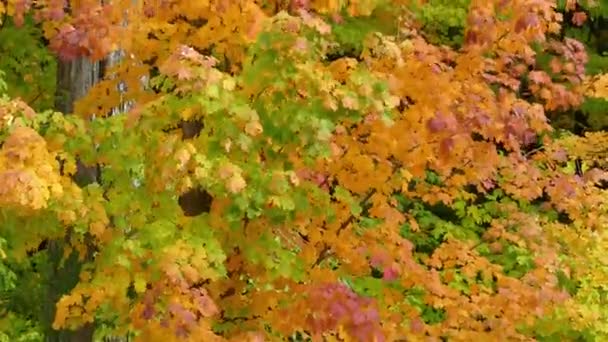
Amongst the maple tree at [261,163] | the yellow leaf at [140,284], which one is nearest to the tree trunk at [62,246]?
the maple tree at [261,163]

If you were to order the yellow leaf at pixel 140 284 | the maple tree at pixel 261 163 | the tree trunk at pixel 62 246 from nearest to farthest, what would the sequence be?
the maple tree at pixel 261 163
the yellow leaf at pixel 140 284
the tree trunk at pixel 62 246

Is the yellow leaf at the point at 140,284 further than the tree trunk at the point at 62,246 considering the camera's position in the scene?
No

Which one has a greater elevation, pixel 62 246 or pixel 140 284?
pixel 140 284

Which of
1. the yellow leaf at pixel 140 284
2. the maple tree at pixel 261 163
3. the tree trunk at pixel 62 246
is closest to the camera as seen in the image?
the maple tree at pixel 261 163

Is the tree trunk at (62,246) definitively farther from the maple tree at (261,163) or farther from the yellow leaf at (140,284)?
the yellow leaf at (140,284)

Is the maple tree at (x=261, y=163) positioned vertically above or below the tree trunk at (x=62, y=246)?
above

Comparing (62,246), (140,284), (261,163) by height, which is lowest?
(62,246)

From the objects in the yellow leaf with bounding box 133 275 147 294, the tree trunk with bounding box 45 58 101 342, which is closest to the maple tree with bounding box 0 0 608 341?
the yellow leaf with bounding box 133 275 147 294

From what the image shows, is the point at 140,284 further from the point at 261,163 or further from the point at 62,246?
the point at 62,246

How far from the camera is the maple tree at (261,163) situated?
14.9 ft

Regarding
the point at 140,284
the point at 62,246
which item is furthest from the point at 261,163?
the point at 62,246

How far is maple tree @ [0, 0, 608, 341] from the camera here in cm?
453

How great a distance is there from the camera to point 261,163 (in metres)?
4.83

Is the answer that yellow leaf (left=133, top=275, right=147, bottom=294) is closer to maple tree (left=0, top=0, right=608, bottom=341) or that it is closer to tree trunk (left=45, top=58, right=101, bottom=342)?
maple tree (left=0, top=0, right=608, bottom=341)
